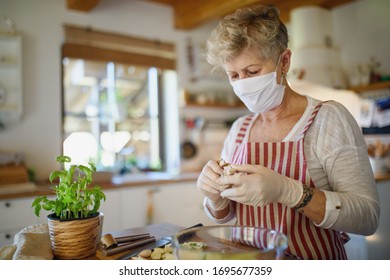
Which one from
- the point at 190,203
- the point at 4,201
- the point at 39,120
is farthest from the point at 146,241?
the point at 39,120

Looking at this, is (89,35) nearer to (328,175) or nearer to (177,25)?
(177,25)

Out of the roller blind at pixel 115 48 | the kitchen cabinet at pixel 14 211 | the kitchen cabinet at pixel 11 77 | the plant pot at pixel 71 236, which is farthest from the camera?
the roller blind at pixel 115 48

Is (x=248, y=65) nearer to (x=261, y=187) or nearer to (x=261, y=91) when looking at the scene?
(x=261, y=91)

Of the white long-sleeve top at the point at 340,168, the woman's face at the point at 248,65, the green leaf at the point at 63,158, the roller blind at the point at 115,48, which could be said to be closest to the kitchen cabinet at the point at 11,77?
the roller blind at the point at 115,48

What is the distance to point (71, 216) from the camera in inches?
27.9

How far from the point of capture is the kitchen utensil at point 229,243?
557 mm

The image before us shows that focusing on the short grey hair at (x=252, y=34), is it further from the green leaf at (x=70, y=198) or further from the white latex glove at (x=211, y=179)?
the green leaf at (x=70, y=198)

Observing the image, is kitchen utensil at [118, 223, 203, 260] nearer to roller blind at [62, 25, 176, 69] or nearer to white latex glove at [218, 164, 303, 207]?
white latex glove at [218, 164, 303, 207]

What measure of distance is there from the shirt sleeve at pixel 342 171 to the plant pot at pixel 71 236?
499mm

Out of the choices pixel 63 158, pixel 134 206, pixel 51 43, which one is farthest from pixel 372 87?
pixel 63 158

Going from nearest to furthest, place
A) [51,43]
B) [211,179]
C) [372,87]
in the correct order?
[211,179] < [51,43] < [372,87]

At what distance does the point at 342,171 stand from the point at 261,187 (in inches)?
9.0

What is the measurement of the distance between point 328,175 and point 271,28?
1.27ft
